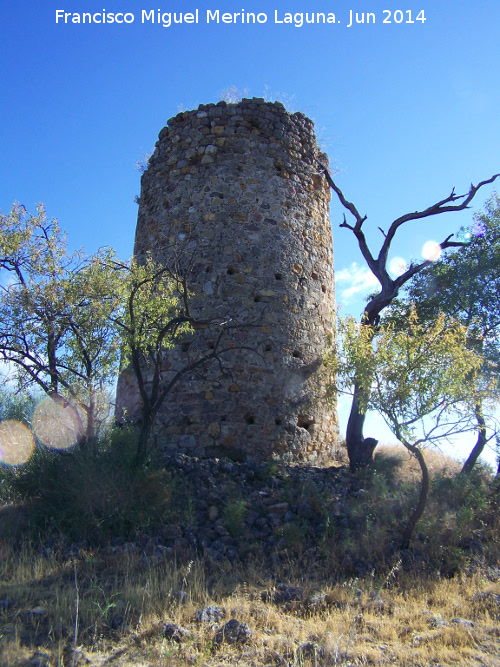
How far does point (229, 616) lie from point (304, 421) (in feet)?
14.4

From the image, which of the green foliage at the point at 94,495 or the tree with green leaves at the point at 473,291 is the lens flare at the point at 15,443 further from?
the tree with green leaves at the point at 473,291

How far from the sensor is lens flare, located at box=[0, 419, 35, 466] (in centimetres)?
812

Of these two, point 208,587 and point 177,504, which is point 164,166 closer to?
point 177,504

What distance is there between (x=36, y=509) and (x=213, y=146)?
652 centimetres

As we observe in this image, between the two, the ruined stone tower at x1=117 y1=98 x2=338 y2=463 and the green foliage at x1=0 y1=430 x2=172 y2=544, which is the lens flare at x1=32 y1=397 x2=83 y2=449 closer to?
the green foliage at x1=0 y1=430 x2=172 y2=544

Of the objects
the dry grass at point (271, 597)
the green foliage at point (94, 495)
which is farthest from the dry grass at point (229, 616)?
the green foliage at point (94, 495)

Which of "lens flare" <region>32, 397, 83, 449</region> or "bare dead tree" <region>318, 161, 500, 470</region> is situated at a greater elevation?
"bare dead tree" <region>318, 161, 500, 470</region>

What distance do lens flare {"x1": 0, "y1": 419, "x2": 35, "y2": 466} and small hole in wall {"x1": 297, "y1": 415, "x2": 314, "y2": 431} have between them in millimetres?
4069

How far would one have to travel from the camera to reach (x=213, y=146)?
31.6 ft

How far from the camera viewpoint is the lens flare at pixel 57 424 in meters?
7.50

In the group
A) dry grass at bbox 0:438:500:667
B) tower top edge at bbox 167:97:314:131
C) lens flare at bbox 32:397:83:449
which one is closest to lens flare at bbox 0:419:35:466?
lens flare at bbox 32:397:83:449

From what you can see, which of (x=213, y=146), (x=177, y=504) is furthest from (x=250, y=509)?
(x=213, y=146)

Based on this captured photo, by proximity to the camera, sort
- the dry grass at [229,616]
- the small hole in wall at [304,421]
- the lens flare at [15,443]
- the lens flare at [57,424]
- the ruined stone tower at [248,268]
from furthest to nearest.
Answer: the small hole in wall at [304,421] → the ruined stone tower at [248,268] → the lens flare at [15,443] → the lens flare at [57,424] → the dry grass at [229,616]

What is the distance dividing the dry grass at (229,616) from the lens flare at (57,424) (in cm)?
205
